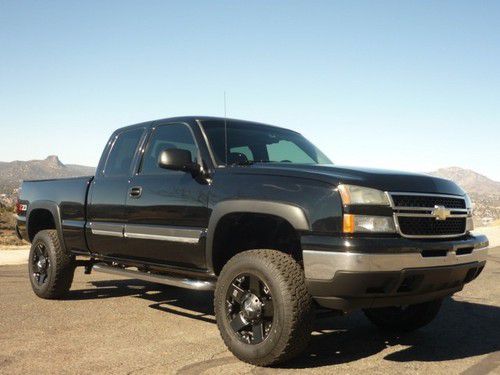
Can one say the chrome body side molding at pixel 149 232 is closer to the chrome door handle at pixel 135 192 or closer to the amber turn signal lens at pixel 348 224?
the chrome door handle at pixel 135 192

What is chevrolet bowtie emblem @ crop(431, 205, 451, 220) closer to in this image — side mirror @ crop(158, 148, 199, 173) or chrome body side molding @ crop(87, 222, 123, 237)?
side mirror @ crop(158, 148, 199, 173)

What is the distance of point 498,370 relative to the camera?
13.2ft

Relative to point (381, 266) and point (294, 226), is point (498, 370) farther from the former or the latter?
point (294, 226)

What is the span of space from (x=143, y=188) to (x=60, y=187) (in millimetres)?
1887

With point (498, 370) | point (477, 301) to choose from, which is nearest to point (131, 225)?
point (498, 370)

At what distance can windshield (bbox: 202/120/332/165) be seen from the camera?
5.09m

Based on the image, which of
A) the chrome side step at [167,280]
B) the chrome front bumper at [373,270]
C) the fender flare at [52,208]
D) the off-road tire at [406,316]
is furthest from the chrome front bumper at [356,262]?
the fender flare at [52,208]

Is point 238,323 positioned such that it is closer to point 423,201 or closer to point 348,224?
point 348,224

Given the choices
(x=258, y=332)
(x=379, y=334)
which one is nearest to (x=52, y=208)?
(x=258, y=332)

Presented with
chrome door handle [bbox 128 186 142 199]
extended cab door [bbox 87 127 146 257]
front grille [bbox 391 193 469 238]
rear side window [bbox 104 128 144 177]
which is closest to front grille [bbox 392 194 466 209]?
front grille [bbox 391 193 469 238]

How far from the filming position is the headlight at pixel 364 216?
3.70m

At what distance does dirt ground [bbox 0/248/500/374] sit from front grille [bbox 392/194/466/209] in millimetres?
1212

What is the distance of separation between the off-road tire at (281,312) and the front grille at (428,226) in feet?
2.64

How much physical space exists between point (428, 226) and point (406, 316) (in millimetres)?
1546
